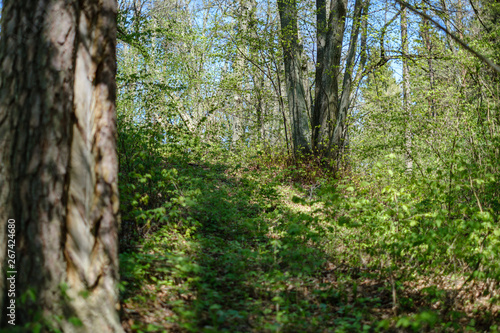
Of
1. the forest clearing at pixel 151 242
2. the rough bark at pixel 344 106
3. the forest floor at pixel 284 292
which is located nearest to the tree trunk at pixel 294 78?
the rough bark at pixel 344 106

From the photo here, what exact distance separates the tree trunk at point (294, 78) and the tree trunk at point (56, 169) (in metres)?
7.82

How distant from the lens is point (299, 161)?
32.7ft

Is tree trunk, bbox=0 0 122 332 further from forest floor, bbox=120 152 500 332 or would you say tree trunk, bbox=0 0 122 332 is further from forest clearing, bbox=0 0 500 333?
forest floor, bbox=120 152 500 332

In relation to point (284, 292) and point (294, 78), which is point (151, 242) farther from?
point (294, 78)

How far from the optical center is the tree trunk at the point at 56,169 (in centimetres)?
233

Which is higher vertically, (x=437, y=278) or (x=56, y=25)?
(x=56, y=25)

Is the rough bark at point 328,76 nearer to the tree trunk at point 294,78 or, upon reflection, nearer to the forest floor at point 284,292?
the tree trunk at point 294,78

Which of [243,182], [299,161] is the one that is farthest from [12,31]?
[299,161]

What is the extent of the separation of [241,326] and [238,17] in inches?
394

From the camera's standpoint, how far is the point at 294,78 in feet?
34.8

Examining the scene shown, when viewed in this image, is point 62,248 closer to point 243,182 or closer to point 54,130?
point 54,130

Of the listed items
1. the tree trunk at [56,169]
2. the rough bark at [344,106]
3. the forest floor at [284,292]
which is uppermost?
the rough bark at [344,106]

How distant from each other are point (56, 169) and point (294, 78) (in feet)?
29.4

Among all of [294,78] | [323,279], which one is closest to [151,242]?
[323,279]
